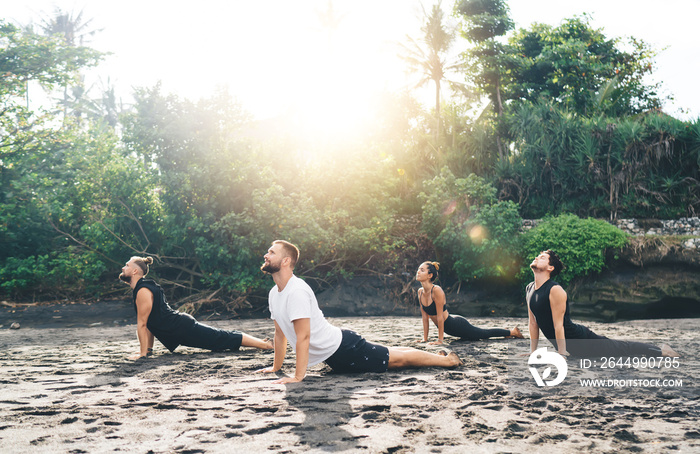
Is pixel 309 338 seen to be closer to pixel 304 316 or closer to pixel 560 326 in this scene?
pixel 304 316

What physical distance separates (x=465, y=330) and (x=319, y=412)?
13.4 feet

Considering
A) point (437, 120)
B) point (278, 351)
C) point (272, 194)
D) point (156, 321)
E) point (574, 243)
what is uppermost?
point (437, 120)

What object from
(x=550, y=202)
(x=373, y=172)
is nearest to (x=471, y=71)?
(x=550, y=202)

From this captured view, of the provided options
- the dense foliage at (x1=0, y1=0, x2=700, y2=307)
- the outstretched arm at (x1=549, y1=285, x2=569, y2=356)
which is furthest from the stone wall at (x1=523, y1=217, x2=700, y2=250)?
the outstretched arm at (x1=549, y1=285, x2=569, y2=356)

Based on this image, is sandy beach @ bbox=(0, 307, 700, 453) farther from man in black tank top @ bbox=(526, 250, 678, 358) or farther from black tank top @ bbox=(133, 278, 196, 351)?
man in black tank top @ bbox=(526, 250, 678, 358)

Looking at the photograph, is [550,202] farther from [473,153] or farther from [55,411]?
[55,411]

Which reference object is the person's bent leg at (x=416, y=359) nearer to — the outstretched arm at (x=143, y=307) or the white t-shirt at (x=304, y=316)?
the white t-shirt at (x=304, y=316)

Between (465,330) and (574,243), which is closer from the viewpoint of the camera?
(465,330)

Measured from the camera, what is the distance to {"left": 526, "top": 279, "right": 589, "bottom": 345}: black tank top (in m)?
5.44

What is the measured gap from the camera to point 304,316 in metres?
4.39

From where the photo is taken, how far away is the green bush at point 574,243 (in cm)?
1320

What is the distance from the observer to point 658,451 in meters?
2.82

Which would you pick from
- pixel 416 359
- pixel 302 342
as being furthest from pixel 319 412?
pixel 416 359

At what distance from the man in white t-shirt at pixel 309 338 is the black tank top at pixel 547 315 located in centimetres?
109
